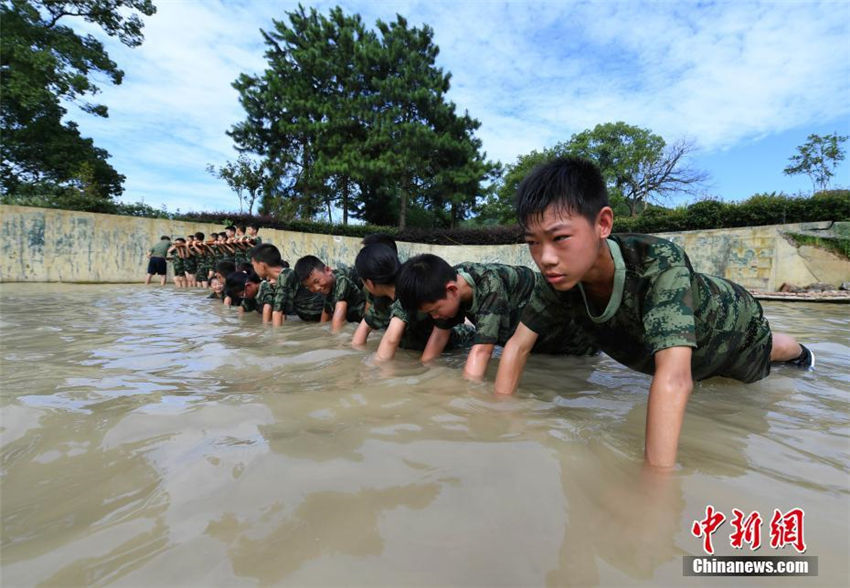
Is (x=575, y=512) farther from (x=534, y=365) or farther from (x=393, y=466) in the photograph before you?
(x=534, y=365)

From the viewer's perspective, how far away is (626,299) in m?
1.78

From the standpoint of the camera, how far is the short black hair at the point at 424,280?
109 inches

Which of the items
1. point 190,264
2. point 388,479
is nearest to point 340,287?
point 388,479

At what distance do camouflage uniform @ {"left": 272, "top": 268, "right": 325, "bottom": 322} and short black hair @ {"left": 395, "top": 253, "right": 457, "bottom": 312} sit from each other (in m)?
2.95

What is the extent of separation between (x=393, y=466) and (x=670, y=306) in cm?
111

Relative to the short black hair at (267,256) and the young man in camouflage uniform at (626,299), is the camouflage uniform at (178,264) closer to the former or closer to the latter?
the short black hair at (267,256)

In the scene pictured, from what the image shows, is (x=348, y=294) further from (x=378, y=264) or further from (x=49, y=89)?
(x=49, y=89)

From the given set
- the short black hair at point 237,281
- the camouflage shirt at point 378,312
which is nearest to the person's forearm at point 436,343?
the camouflage shirt at point 378,312

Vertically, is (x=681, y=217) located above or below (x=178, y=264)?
above

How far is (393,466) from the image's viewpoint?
131 centimetres

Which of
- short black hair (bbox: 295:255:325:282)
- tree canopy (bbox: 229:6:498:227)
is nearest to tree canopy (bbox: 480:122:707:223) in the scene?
tree canopy (bbox: 229:6:498:227)

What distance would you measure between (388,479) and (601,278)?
1154mm

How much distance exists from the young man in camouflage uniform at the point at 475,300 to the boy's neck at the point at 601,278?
610 millimetres

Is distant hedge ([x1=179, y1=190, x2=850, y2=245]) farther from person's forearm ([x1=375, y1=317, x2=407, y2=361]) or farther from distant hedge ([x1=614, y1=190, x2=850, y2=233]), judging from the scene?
person's forearm ([x1=375, y1=317, x2=407, y2=361])
